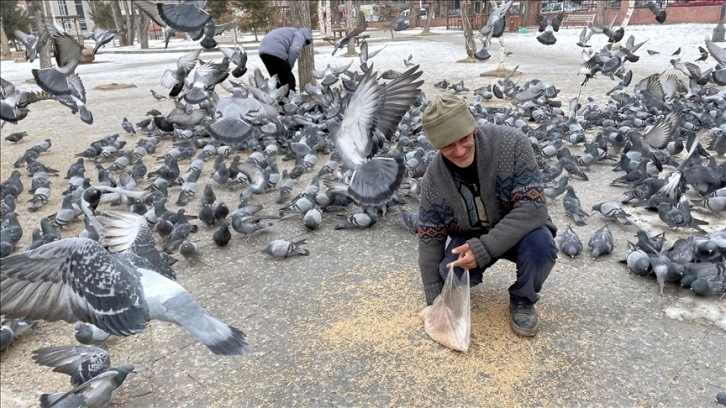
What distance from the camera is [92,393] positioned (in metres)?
2.22

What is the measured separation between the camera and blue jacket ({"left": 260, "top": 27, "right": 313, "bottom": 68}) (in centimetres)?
761

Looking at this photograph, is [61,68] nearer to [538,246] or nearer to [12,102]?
[12,102]

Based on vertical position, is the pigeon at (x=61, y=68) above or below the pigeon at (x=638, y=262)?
above

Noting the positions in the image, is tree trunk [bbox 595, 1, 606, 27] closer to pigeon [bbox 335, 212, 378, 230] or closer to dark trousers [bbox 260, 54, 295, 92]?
dark trousers [bbox 260, 54, 295, 92]

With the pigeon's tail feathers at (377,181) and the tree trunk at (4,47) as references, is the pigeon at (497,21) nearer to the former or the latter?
the pigeon's tail feathers at (377,181)

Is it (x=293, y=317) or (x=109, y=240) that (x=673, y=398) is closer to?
(x=293, y=317)

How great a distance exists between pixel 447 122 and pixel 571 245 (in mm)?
1726

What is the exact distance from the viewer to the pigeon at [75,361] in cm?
232

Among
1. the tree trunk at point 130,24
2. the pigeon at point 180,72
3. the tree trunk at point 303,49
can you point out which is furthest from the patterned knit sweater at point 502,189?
the tree trunk at point 130,24

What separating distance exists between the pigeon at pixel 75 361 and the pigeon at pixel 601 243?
2.98m

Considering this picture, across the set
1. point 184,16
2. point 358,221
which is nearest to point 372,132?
point 358,221

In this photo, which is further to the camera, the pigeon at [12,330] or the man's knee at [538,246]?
the pigeon at [12,330]

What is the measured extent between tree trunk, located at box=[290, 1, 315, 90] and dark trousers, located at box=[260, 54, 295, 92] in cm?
56

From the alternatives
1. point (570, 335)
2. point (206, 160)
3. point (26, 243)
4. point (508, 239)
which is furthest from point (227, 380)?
point (206, 160)
